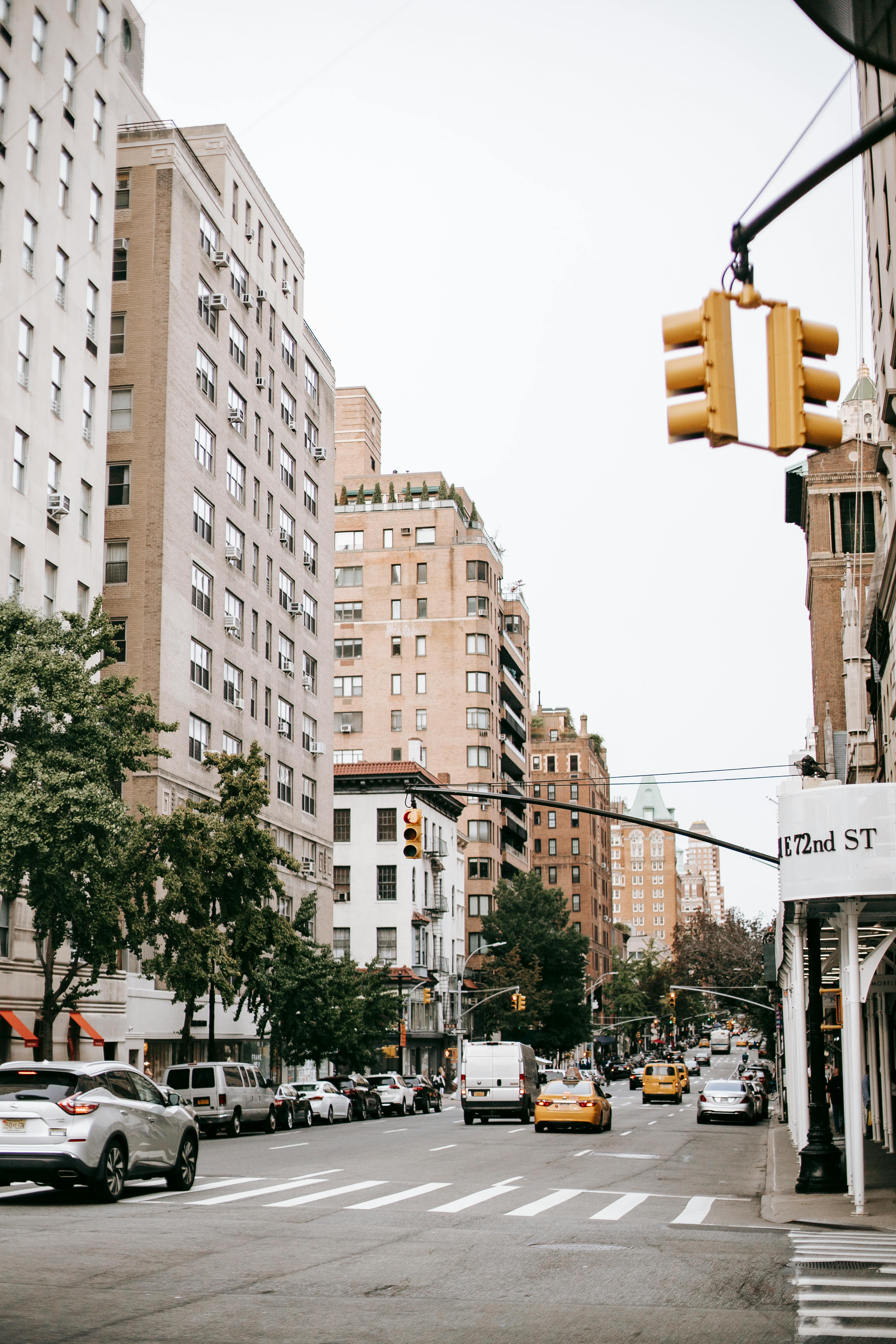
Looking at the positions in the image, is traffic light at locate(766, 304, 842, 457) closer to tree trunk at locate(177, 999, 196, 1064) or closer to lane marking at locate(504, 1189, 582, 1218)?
lane marking at locate(504, 1189, 582, 1218)

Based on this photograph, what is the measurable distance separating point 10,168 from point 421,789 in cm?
2685

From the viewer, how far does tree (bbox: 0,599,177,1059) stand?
30.5m

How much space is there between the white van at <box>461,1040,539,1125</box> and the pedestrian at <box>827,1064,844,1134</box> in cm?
947

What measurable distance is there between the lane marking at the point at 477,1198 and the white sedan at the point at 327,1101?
23.9m

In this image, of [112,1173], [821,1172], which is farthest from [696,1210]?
[112,1173]

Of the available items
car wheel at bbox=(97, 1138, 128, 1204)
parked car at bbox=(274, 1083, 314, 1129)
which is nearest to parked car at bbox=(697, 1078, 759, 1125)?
parked car at bbox=(274, 1083, 314, 1129)

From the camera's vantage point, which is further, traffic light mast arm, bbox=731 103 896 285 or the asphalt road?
the asphalt road

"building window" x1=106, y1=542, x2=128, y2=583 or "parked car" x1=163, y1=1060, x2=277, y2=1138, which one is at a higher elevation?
"building window" x1=106, y1=542, x2=128, y2=583

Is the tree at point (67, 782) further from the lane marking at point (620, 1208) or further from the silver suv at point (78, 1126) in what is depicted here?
the lane marking at point (620, 1208)

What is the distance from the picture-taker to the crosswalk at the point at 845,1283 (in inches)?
402

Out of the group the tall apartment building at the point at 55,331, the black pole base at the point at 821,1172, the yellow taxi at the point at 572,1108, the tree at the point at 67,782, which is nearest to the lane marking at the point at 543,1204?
the black pole base at the point at 821,1172

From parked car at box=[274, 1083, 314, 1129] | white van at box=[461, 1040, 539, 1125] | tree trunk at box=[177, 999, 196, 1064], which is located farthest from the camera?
white van at box=[461, 1040, 539, 1125]

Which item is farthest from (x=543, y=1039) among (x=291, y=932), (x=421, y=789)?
(x=421, y=789)

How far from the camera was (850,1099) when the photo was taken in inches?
755
